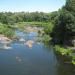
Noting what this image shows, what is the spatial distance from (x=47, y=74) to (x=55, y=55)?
15163 mm

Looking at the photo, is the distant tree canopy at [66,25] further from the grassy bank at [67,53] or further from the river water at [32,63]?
the river water at [32,63]

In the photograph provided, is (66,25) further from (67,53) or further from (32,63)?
(32,63)

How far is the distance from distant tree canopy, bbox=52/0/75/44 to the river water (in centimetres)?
883

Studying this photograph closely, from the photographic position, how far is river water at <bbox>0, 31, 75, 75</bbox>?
129ft

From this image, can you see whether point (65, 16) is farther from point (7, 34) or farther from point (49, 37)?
point (7, 34)

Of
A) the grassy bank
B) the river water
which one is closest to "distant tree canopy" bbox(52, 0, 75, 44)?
the grassy bank

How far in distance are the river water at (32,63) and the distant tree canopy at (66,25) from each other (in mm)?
8833

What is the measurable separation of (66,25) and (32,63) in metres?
21.5

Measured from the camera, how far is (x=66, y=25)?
2496 inches

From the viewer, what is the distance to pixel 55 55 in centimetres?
5288

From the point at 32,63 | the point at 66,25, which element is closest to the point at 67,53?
the point at 32,63

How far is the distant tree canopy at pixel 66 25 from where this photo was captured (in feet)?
207

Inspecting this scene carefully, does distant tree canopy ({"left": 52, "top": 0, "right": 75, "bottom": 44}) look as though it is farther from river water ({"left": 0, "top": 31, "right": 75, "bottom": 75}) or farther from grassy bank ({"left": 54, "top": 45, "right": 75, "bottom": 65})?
river water ({"left": 0, "top": 31, "right": 75, "bottom": 75})

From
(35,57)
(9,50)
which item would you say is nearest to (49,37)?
(9,50)
